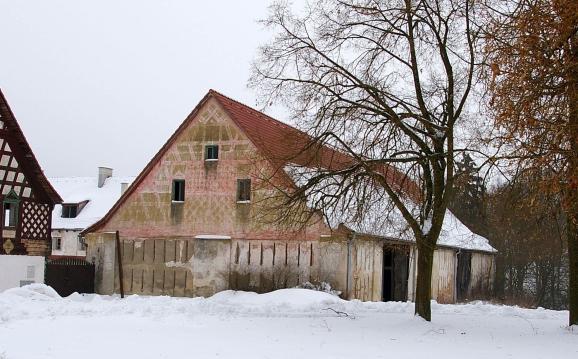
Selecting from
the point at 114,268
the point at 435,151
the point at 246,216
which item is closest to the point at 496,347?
the point at 435,151

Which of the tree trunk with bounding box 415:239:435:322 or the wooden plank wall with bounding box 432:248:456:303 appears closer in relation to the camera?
the tree trunk with bounding box 415:239:435:322

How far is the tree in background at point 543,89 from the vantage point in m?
12.1

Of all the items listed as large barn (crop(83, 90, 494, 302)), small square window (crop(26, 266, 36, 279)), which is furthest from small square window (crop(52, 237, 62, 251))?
small square window (crop(26, 266, 36, 279))

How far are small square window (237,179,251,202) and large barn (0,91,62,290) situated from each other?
818 cm

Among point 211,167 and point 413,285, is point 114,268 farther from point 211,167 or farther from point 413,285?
point 413,285

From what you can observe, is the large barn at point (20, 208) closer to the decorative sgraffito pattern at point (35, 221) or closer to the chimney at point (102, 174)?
the decorative sgraffito pattern at point (35, 221)

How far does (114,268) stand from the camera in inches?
1198

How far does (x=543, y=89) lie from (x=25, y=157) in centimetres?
2294

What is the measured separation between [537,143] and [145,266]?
67.3 feet

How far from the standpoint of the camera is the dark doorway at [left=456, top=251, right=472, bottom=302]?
120 ft

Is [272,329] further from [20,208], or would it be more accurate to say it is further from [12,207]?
[12,207]

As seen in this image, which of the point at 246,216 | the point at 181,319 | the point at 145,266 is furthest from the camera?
the point at 145,266

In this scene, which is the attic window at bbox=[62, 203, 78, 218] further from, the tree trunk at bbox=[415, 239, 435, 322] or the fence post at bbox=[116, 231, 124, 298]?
the tree trunk at bbox=[415, 239, 435, 322]

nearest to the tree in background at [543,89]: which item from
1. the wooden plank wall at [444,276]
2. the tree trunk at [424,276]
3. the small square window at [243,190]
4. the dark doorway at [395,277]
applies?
the tree trunk at [424,276]
